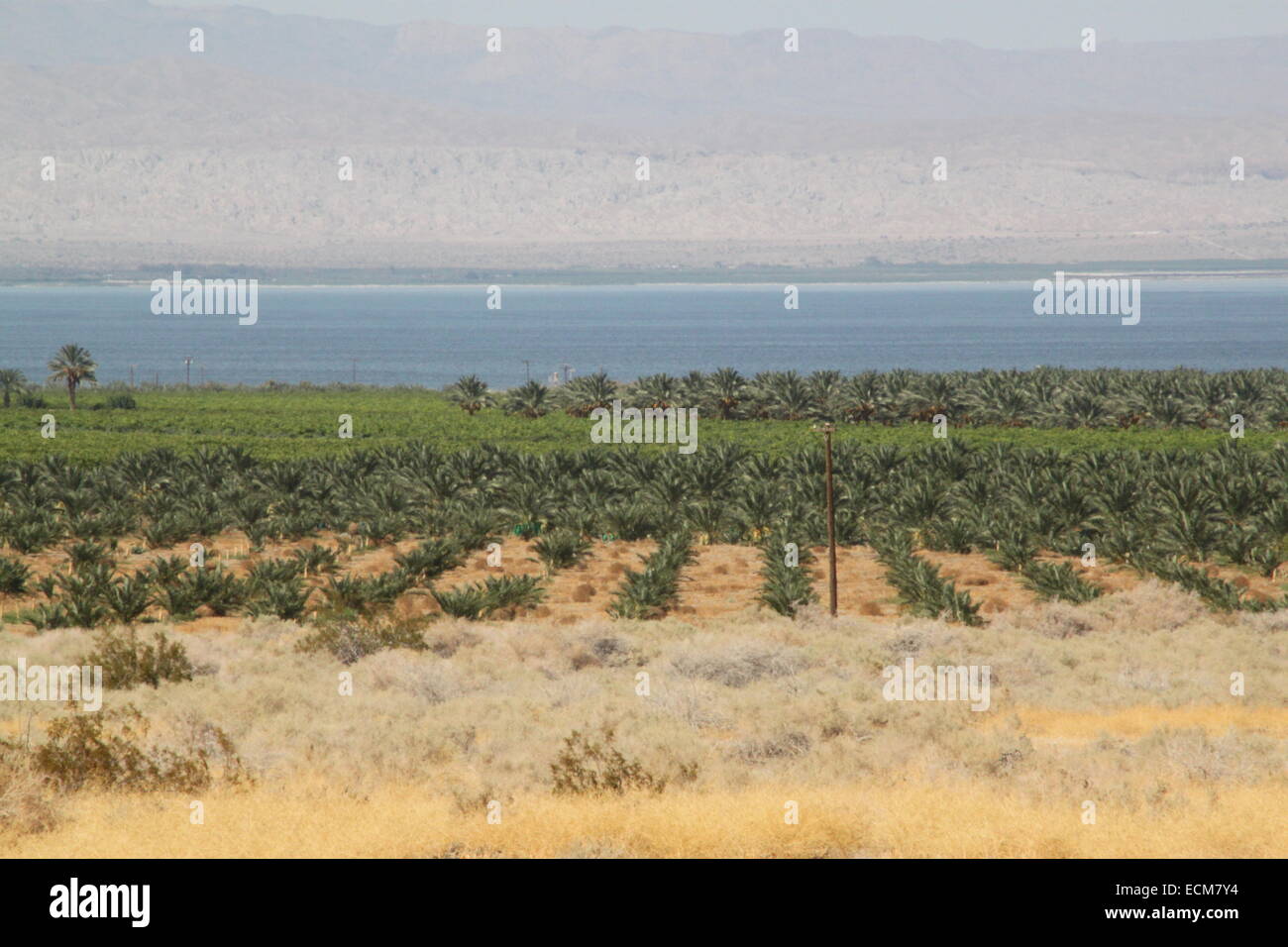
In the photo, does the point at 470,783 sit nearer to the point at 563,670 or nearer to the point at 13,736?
the point at 13,736

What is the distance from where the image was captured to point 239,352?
7136 inches

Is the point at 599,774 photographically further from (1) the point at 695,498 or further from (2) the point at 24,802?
(1) the point at 695,498

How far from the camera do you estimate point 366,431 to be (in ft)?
227

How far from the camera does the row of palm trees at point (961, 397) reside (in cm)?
6319

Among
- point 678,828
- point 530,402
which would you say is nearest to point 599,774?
point 678,828


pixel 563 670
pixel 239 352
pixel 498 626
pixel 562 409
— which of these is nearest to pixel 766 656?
pixel 563 670

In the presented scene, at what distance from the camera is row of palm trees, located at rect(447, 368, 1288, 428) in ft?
207

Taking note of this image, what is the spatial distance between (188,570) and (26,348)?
166 meters

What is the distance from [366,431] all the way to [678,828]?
5990cm

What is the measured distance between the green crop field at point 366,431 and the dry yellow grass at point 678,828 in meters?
34.6

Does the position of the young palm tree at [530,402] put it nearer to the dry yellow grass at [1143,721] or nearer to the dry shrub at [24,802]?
the dry yellow grass at [1143,721]

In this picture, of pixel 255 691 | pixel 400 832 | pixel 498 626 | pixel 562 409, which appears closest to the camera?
pixel 400 832

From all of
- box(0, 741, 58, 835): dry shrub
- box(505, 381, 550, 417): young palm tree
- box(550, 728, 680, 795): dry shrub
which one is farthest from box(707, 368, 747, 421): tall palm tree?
box(0, 741, 58, 835): dry shrub
